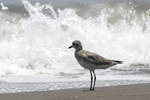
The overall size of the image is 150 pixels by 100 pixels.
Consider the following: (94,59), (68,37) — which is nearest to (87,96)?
(94,59)

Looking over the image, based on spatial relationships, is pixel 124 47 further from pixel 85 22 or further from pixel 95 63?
pixel 95 63

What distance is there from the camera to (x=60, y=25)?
38.1 feet

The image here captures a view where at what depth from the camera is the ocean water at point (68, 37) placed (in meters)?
8.84

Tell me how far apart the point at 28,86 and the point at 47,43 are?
3832 mm

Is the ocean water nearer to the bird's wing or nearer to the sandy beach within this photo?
the bird's wing

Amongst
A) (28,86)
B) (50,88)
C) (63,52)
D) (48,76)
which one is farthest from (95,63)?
(63,52)

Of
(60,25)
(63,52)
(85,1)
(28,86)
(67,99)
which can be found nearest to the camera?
(67,99)

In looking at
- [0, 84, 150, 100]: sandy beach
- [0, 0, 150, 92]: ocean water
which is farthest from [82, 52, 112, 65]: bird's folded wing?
[0, 0, 150, 92]: ocean water

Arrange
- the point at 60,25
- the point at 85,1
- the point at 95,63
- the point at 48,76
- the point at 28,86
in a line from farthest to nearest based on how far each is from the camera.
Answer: the point at 85,1, the point at 60,25, the point at 48,76, the point at 28,86, the point at 95,63

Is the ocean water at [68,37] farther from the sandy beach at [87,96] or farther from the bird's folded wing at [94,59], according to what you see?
the sandy beach at [87,96]

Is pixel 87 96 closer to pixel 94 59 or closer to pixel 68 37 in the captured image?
pixel 94 59

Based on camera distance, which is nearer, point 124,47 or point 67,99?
point 67,99

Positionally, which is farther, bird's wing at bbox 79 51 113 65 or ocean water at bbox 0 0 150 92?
ocean water at bbox 0 0 150 92

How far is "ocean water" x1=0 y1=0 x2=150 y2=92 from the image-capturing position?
8.84 meters
